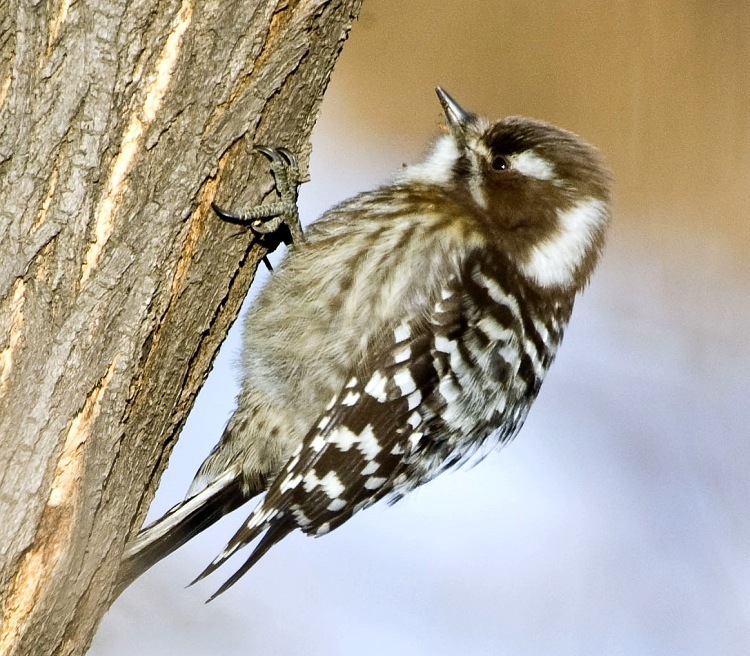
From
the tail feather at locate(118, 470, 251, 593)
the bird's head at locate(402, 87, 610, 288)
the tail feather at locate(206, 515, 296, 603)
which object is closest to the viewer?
the tail feather at locate(118, 470, 251, 593)

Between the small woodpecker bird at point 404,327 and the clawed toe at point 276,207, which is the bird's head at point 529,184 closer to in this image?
the small woodpecker bird at point 404,327

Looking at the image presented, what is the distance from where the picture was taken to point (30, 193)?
211 cm

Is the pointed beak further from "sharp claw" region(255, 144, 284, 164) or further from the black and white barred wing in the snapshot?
"sharp claw" region(255, 144, 284, 164)

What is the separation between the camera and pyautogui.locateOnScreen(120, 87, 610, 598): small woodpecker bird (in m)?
3.31

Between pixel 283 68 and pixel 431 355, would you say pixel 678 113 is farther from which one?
pixel 283 68

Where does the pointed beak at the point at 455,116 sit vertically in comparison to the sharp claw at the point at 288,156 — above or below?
above

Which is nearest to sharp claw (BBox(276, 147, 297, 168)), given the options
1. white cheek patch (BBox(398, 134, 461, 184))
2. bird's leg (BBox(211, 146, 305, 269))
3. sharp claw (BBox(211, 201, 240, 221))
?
bird's leg (BBox(211, 146, 305, 269))

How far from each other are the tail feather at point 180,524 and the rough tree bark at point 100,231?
316 mm

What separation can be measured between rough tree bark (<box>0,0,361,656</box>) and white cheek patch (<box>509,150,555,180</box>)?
4.18 ft

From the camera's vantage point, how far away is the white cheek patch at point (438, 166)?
3.57 m

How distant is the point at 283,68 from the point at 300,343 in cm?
123

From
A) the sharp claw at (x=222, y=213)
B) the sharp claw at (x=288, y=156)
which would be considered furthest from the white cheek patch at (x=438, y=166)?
the sharp claw at (x=222, y=213)

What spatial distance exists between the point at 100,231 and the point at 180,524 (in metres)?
1.37

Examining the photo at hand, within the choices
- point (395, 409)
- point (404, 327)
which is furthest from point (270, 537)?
point (404, 327)
